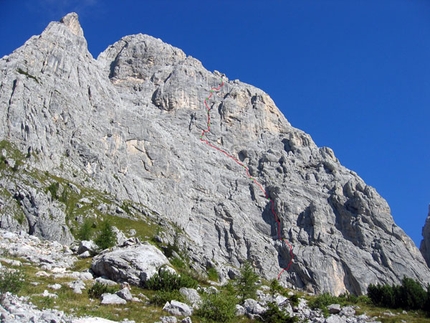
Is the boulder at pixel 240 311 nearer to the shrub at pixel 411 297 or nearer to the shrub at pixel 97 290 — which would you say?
the shrub at pixel 97 290

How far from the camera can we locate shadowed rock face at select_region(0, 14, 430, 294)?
419 ft

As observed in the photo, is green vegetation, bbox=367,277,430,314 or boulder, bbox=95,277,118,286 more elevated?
green vegetation, bbox=367,277,430,314

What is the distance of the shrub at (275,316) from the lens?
37.6 meters

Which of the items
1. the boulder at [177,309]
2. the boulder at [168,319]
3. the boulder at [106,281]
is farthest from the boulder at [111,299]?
the boulder at [106,281]

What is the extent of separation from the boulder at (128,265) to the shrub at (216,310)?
865cm

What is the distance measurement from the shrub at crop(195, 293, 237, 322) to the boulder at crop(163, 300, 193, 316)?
115cm

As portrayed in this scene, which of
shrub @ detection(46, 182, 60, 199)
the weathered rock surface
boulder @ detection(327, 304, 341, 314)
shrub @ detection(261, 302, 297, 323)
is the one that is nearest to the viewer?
shrub @ detection(261, 302, 297, 323)

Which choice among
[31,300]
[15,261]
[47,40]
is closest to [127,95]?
[47,40]

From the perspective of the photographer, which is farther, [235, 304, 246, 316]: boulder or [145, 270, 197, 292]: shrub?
[145, 270, 197, 292]: shrub

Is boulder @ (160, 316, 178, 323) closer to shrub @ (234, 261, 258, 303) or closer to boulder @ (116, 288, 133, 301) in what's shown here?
boulder @ (116, 288, 133, 301)

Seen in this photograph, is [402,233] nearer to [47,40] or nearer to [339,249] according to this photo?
[339,249]

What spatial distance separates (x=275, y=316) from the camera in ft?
124

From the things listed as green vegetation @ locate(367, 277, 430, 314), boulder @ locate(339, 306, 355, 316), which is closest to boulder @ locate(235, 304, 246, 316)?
boulder @ locate(339, 306, 355, 316)

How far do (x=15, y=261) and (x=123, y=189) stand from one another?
9101cm
